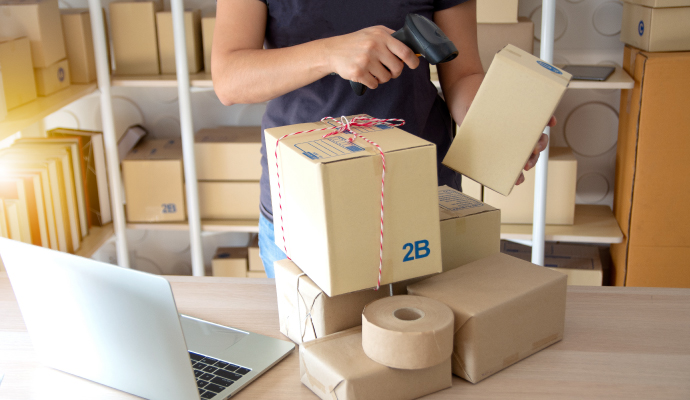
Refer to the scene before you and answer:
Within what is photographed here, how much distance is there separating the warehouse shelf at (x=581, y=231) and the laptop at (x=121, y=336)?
4.41 ft

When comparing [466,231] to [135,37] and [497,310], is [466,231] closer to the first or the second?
[497,310]

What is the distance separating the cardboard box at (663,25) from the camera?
1763 millimetres

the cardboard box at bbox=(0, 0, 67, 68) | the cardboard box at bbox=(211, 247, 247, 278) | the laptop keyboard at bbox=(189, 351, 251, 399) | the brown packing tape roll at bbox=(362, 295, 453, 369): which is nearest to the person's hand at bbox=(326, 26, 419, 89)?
the brown packing tape roll at bbox=(362, 295, 453, 369)

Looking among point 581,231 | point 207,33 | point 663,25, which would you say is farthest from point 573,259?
point 207,33

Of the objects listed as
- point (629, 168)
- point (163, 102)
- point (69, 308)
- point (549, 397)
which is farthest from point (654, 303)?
point (163, 102)

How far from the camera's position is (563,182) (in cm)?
202

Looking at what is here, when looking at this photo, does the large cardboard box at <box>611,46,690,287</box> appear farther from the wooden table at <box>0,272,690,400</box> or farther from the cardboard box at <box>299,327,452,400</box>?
the cardboard box at <box>299,327,452,400</box>

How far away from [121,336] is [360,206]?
0.34 meters

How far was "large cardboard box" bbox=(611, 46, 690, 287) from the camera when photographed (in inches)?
71.0

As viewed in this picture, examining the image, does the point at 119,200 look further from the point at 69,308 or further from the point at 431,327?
the point at 431,327

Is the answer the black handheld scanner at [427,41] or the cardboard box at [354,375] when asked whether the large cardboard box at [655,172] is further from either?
the cardboard box at [354,375]

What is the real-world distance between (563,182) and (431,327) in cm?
146

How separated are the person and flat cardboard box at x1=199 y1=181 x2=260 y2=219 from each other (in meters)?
0.93

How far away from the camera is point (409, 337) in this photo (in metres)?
0.70
